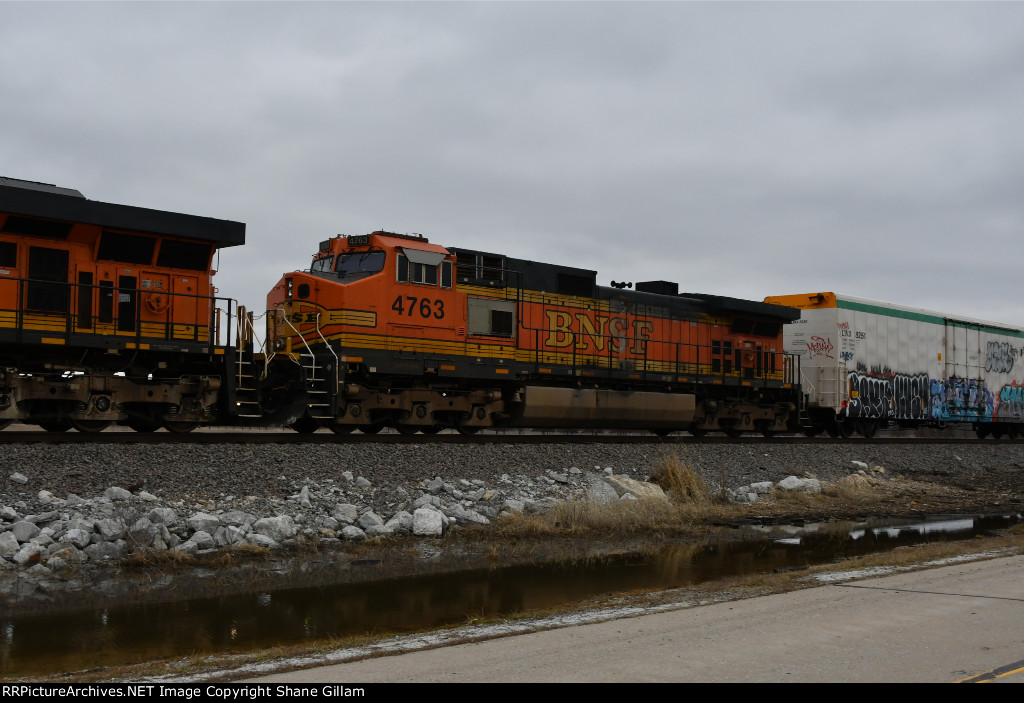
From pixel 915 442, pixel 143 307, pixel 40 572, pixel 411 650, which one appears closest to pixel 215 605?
pixel 40 572

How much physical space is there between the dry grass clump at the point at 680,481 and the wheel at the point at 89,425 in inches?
340

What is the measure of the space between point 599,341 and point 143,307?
983cm

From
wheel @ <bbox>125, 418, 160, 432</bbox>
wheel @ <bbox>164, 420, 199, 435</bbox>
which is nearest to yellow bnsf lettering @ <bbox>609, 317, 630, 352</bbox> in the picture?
wheel @ <bbox>164, 420, 199, 435</bbox>

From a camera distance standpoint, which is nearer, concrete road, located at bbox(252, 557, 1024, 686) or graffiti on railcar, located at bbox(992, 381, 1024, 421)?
concrete road, located at bbox(252, 557, 1024, 686)

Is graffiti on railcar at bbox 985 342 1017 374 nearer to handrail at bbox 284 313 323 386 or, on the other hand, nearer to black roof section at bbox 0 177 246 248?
handrail at bbox 284 313 323 386

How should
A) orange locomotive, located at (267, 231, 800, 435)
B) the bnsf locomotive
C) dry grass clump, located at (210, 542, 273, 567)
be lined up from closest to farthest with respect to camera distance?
dry grass clump, located at (210, 542, 273, 567)
the bnsf locomotive
orange locomotive, located at (267, 231, 800, 435)

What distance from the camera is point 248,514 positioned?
32.6ft

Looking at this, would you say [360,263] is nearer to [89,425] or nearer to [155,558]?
[89,425]

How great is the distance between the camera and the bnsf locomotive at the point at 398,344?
12.8 m

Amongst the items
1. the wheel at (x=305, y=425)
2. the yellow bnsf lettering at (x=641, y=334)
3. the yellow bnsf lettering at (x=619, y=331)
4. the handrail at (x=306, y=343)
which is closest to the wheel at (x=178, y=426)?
the handrail at (x=306, y=343)

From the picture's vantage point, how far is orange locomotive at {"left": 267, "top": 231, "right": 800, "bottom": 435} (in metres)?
15.8

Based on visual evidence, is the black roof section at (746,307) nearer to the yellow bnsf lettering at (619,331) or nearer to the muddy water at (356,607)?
the yellow bnsf lettering at (619,331)

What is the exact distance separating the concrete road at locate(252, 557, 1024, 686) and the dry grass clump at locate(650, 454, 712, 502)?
7.04m

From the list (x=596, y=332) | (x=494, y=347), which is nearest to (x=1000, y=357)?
(x=596, y=332)
